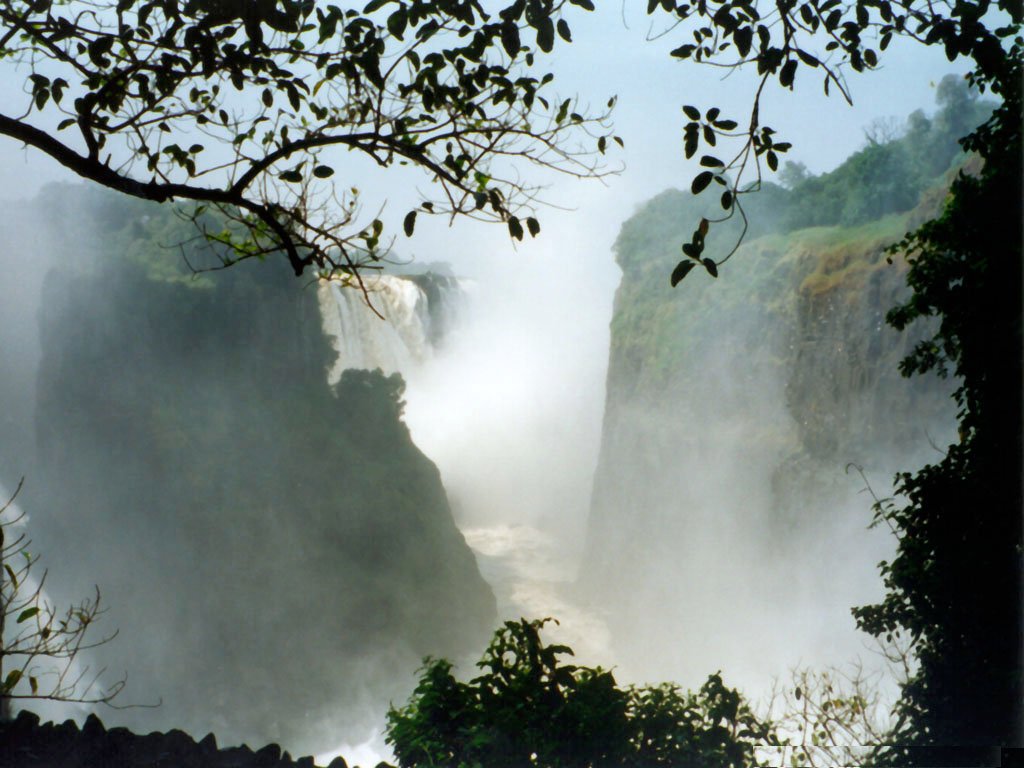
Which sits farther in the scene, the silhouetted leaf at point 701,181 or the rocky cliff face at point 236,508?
the rocky cliff face at point 236,508

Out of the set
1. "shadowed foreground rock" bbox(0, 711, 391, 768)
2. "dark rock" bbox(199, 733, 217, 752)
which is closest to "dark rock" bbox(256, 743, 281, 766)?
"shadowed foreground rock" bbox(0, 711, 391, 768)

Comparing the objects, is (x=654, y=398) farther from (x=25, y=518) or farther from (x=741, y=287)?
(x=25, y=518)

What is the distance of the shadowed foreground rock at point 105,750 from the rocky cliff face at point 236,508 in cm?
69

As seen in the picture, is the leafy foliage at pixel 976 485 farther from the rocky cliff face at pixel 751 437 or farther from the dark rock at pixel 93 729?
the dark rock at pixel 93 729

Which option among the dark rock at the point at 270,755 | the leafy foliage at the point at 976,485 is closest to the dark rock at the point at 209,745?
the dark rock at the point at 270,755

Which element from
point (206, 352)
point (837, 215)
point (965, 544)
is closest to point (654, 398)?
point (837, 215)

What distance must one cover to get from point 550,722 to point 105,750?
1.04m

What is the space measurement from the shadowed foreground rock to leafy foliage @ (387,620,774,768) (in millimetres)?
376

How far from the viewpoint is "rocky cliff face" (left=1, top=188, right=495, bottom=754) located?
2836 mm

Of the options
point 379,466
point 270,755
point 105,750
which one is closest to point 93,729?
point 105,750

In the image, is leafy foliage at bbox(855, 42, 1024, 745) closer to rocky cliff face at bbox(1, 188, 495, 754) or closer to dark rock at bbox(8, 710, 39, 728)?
rocky cliff face at bbox(1, 188, 495, 754)

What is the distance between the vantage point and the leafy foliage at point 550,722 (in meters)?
2.33

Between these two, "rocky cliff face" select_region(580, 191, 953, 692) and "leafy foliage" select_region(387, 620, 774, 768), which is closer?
"leafy foliage" select_region(387, 620, 774, 768)

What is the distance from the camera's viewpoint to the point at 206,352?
3.16m
